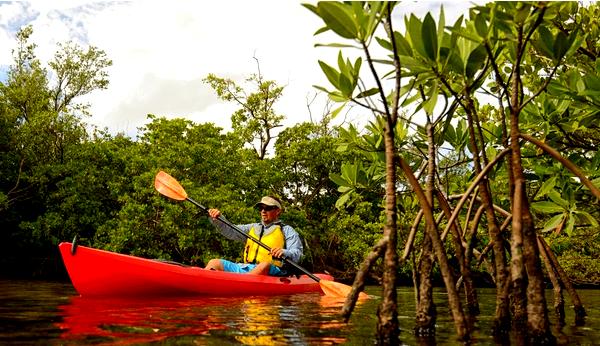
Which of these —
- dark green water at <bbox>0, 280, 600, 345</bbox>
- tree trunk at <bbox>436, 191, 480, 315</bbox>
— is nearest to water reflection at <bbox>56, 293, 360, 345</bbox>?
dark green water at <bbox>0, 280, 600, 345</bbox>

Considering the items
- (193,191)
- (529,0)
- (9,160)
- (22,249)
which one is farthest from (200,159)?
(529,0)

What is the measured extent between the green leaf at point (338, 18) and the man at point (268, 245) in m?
5.01

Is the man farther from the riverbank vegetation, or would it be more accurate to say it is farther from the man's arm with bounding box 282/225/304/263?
the riverbank vegetation

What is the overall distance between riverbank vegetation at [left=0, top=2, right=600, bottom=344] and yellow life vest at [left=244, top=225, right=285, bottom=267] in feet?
6.05

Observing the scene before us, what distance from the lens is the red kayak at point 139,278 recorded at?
547cm

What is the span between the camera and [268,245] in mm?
7344

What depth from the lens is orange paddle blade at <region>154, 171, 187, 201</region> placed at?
7066 mm

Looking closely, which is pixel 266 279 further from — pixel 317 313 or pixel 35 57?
pixel 35 57

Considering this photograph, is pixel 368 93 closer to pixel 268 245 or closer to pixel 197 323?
pixel 197 323

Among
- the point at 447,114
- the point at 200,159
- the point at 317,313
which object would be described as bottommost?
the point at 317,313

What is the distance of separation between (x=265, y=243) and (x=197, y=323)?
3.85 m

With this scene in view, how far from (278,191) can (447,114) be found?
1654cm

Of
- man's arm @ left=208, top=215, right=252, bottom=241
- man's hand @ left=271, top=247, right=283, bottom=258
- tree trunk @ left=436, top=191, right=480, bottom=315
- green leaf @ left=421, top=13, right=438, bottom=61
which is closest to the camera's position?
green leaf @ left=421, top=13, right=438, bottom=61

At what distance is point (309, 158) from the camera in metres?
19.6
